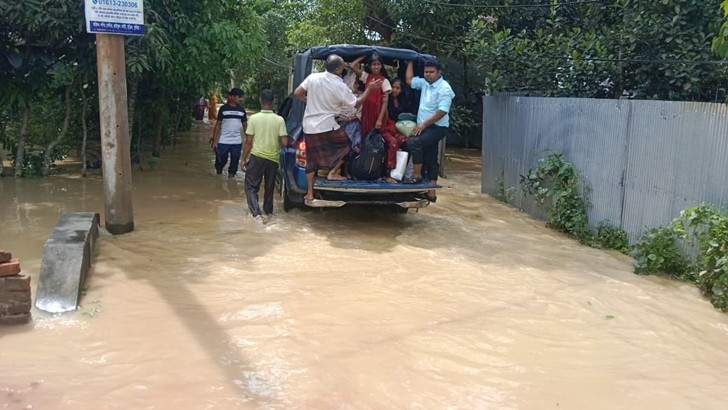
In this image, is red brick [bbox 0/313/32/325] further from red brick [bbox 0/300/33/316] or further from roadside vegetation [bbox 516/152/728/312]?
roadside vegetation [bbox 516/152/728/312]

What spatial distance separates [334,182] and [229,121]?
3.93 metres

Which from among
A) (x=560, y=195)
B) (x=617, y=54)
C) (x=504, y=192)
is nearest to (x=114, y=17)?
(x=560, y=195)

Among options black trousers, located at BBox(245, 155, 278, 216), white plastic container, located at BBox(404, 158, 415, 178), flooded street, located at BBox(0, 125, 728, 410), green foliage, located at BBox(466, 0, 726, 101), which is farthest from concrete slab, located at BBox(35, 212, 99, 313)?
green foliage, located at BBox(466, 0, 726, 101)

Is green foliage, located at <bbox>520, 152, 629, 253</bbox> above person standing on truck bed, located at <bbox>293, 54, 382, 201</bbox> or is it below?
below

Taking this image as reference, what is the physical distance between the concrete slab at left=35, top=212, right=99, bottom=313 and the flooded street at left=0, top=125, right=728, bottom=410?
0.14 meters

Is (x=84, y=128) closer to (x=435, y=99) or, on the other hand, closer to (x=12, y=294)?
(x=435, y=99)

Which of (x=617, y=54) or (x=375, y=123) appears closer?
(x=375, y=123)

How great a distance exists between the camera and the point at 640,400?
388 cm

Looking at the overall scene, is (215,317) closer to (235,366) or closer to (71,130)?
(235,366)

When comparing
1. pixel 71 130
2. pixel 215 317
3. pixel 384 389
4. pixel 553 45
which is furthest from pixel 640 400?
pixel 71 130

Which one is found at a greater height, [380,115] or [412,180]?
[380,115]

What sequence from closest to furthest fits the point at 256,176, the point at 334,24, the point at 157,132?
the point at 256,176 < the point at 157,132 < the point at 334,24

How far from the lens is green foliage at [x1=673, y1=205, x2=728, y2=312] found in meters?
5.65

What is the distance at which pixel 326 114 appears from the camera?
7.50 metres
